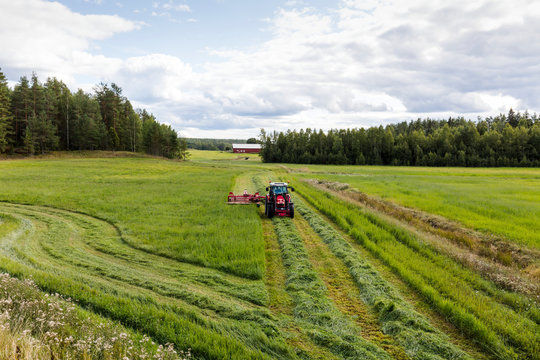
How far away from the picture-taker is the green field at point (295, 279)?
572cm

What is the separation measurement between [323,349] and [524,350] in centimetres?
394

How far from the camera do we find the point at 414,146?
91250 millimetres

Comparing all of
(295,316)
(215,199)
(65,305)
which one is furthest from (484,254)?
(215,199)

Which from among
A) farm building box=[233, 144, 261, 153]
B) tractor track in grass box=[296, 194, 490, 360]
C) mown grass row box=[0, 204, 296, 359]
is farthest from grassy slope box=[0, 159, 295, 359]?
farm building box=[233, 144, 261, 153]

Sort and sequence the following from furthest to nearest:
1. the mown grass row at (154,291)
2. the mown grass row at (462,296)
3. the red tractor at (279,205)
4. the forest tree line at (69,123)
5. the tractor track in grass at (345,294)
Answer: the forest tree line at (69,123)
the red tractor at (279,205)
the tractor track in grass at (345,294)
the mown grass row at (462,296)
the mown grass row at (154,291)

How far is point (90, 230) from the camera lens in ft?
44.8

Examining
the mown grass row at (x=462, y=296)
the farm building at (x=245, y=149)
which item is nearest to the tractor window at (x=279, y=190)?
the mown grass row at (x=462, y=296)

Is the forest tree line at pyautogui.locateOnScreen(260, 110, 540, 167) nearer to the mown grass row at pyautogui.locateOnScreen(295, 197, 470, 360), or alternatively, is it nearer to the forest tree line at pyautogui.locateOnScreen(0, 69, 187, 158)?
the forest tree line at pyautogui.locateOnScreen(0, 69, 187, 158)

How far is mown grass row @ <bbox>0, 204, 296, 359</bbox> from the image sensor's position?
18.0 feet

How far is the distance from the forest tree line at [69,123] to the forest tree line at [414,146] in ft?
142

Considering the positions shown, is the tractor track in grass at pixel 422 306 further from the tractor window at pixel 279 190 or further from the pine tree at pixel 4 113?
the pine tree at pixel 4 113

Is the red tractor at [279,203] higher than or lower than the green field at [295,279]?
higher

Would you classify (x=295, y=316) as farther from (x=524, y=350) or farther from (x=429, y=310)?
(x=524, y=350)

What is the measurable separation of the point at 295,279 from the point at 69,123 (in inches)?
3196
